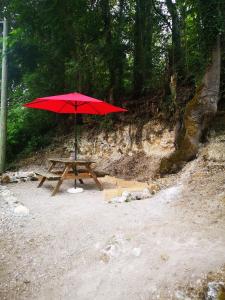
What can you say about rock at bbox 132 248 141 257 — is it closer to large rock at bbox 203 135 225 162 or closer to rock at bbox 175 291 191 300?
rock at bbox 175 291 191 300

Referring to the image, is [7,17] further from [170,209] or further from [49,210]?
[170,209]

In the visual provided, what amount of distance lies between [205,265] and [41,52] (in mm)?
10437

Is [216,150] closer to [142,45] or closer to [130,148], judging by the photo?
[130,148]

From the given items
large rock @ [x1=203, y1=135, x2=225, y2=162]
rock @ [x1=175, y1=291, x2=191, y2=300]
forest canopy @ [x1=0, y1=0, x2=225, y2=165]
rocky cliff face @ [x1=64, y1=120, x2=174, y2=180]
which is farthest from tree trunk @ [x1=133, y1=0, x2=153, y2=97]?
rock @ [x1=175, y1=291, x2=191, y2=300]

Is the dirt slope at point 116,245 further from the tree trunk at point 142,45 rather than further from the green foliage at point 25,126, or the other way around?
the green foliage at point 25,126

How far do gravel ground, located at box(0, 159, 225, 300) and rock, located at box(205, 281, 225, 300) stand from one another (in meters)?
0.16

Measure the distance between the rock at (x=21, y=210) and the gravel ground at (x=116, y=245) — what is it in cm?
9

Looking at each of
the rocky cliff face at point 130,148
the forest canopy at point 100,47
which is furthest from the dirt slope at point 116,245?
the forest canopy at point 100,47

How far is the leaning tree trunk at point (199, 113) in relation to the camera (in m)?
7.06

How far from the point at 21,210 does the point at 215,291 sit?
11.9 ft

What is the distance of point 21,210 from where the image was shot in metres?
5.57

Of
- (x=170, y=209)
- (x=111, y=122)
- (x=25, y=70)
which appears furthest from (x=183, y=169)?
(x=25, y=70)

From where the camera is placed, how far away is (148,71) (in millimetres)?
10719

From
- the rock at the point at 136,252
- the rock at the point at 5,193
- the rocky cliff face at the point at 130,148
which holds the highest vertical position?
the rocky cliff face at the point at 130,148
